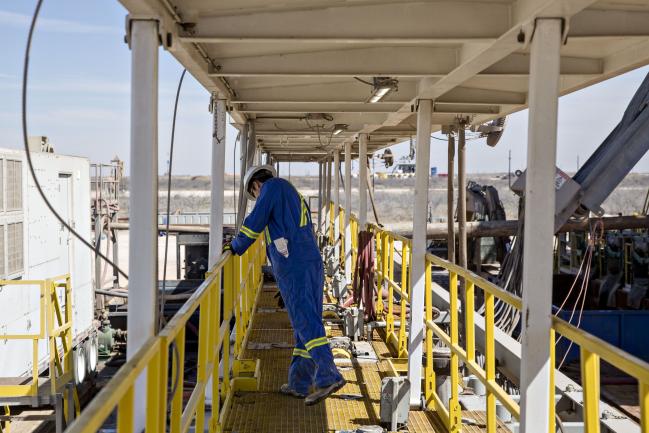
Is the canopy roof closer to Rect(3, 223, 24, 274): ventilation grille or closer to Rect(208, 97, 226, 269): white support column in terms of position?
Rect(208, 97, 226, 269): white support column

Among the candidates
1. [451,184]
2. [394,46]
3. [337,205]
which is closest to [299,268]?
[394,46]

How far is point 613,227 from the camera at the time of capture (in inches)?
596

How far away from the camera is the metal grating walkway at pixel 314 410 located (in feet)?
15.7

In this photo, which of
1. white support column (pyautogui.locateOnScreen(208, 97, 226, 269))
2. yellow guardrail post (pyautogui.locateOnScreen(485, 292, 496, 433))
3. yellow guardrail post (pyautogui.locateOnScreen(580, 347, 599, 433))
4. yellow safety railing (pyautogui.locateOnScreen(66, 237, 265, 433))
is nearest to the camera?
yellow safety railing (pyautogui.locateOnScreen(66, 237, 265, 433))

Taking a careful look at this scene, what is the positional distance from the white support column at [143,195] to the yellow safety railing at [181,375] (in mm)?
164

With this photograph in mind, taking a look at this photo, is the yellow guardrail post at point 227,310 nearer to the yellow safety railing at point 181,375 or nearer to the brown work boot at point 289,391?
the yellow safety railing at point 181,375

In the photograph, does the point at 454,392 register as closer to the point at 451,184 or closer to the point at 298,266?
the point at 298,266

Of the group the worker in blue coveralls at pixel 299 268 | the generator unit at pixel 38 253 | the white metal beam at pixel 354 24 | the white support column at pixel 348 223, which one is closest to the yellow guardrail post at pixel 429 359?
the worker in blue coveralls at pixel 299 268

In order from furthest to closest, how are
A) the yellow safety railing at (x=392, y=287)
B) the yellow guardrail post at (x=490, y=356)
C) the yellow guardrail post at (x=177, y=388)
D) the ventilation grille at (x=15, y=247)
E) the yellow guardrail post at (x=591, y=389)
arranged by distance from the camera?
the ventilation grille at (x=15, y=247) → the yellow safety railing at (x=392, y=287) → the yellow guardrail post at (x=490, y=356) → the yellow guardrail post at (x=177, y=388) → the yellow guardrail post at (x=591, y=389)

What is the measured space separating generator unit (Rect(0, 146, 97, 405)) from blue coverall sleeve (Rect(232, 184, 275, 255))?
5.26 meters

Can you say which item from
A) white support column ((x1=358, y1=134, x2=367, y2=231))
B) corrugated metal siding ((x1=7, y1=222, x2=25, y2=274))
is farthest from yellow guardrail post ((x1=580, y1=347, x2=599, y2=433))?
corrugated metal siding ((x1=7, y1=222, x2=25, y2=274))

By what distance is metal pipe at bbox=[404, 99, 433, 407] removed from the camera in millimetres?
5371

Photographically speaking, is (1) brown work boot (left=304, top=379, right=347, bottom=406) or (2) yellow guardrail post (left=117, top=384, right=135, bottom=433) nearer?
(2) yellow guardrail post (left=117, top=384, right=135, bottom=433)

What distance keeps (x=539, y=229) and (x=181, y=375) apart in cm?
165
